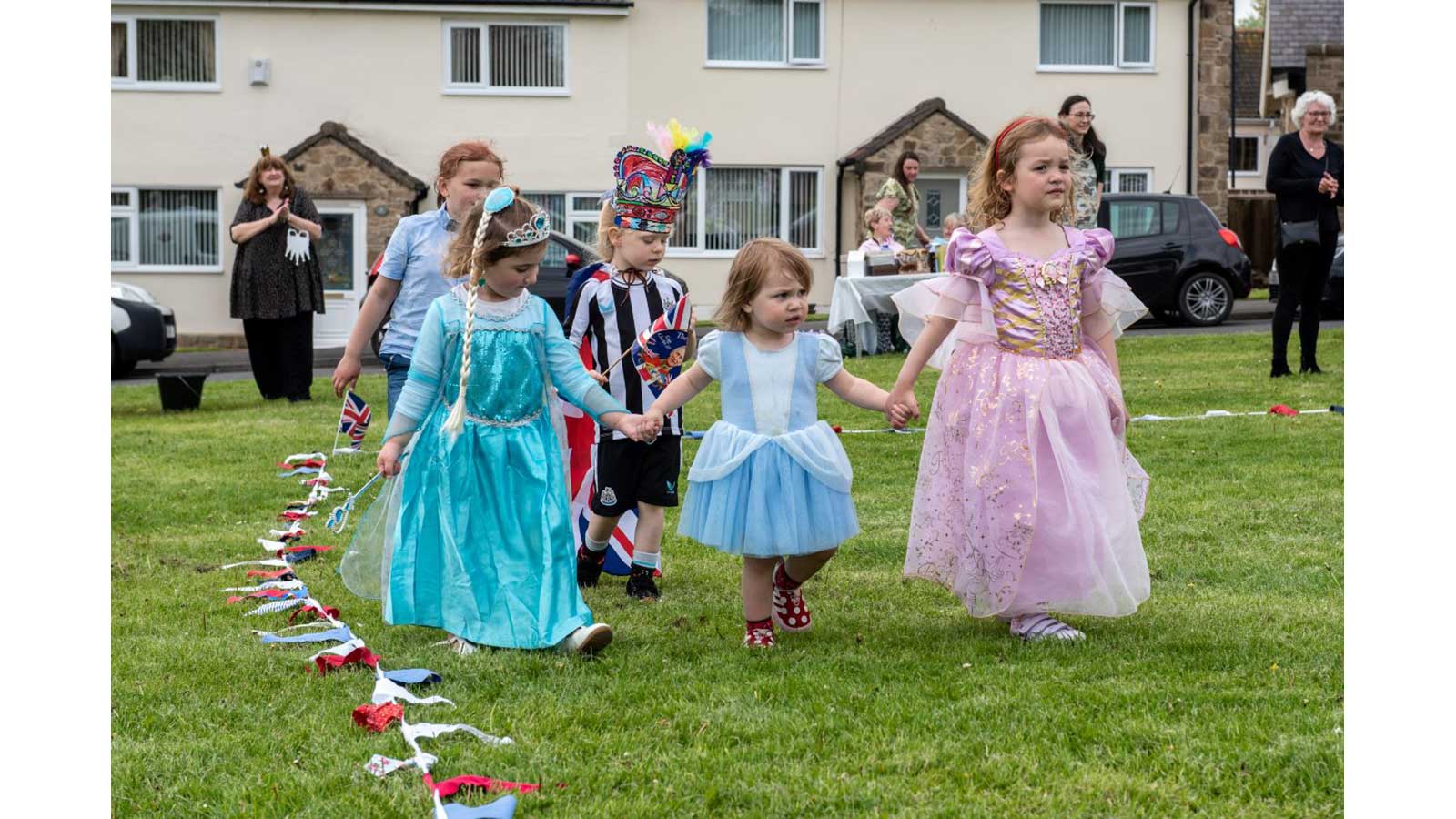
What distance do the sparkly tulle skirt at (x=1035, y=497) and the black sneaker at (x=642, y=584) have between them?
4.11ft

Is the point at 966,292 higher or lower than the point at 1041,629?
higher

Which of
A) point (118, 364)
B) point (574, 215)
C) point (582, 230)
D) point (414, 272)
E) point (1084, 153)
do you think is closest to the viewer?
point (414, 272)

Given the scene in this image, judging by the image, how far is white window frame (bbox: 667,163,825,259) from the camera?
2864 centimetres

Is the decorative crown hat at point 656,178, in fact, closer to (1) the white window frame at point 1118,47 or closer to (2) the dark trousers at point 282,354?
(2) the dark trousers at point 282,354

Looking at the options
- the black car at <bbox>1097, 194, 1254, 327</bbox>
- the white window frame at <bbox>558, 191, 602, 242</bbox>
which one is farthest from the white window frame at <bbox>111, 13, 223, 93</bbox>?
the black car at <bbox>1097, 194, 1254, 327</bbox>

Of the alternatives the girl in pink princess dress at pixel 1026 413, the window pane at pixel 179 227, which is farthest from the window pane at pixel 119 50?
the girl in pink princess dress at pixel 1026 413

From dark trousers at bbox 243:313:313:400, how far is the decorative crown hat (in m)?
8.89

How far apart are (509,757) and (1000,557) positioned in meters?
2.00

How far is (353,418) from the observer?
744cm

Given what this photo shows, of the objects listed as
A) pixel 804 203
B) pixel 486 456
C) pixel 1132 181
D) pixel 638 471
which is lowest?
pixel 638 471

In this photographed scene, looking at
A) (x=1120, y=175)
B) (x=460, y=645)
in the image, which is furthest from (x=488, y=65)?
(x=460, y=645)

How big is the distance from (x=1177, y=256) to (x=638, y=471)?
15.8 meters

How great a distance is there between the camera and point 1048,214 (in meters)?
5.87

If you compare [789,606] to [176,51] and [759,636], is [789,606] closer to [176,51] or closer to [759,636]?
[759,636]
